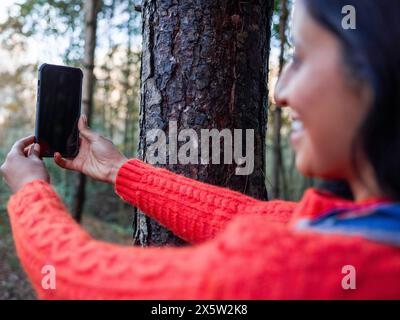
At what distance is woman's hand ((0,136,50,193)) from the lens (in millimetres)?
1185

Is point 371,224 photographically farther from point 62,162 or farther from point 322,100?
point 62,162

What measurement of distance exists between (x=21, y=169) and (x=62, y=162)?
401 mm

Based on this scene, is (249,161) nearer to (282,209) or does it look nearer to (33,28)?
(282,209)

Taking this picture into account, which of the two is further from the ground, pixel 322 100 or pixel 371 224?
pixel 322 100

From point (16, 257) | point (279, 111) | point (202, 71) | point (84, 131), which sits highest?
point (279, 111)

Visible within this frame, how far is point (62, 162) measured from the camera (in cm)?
162

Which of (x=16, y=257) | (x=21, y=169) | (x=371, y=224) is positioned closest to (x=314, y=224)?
(x=371, y=224)

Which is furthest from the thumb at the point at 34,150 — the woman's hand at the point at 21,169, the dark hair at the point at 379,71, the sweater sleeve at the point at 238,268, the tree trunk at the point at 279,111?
the tree trunk at the point at 279,111

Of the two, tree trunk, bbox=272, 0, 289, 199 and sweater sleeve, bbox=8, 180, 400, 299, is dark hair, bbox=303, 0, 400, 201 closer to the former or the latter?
sweater sleeve, bbox=8, 180, 400, 299

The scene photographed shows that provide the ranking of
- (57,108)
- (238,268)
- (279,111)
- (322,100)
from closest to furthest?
(238,268), (322,100), (57,108), (279,111)

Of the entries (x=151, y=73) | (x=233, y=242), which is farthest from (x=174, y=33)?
(x=233, y=242)

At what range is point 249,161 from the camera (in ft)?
5.58

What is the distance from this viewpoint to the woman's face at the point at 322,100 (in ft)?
2.77

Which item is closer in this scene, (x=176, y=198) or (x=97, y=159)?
(x=176, y=198)
